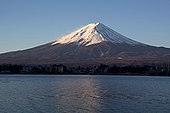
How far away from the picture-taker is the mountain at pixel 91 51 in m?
119

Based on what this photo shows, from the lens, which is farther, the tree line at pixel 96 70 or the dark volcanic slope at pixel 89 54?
the dark volcanic slope at pixel 89 54

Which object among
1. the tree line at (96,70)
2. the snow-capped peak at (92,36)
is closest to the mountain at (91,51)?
the snow-capped peak at (92,36)

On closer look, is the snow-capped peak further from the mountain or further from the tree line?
the tree line

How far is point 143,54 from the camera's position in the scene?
129 meters

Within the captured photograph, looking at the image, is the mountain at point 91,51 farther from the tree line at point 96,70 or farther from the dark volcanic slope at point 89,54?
the tree line at point 96,70

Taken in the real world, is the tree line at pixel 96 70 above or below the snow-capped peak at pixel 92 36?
below

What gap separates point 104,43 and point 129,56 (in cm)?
1549

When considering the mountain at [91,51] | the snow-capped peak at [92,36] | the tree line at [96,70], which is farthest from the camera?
the snow-capped peak at [92,36]

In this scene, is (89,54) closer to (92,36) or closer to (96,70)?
(92,36)

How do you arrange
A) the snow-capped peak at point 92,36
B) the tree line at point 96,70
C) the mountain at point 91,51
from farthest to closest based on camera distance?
1. the snow-capped peak at point 92,36
2. the mountain at point 91,51
3. the tree line at point 96,70

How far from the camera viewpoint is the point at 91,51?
442 feet

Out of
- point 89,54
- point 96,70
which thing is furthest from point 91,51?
point 96,70

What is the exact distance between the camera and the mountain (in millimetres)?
119062

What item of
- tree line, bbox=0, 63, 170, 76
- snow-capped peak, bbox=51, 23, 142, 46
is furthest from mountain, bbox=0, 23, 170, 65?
tree line, bbox=0, 63, 170, 76
